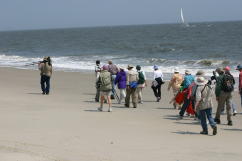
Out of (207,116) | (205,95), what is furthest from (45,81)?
(205,95)

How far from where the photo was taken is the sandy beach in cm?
957

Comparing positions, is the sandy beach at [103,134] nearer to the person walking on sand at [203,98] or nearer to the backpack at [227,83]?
the person walking on sand at [203,98]

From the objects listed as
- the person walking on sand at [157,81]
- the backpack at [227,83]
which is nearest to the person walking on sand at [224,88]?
the backpack at [227,83]

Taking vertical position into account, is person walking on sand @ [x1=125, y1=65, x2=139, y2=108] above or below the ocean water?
below

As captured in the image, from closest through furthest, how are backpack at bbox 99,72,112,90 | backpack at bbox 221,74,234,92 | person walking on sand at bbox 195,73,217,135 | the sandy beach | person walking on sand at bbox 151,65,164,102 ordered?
the sandy beach
person walking on sand at bbox 195,73,217,135
backpack at bbox 221,74,234,92
backpack at bbox 99,72,112,90
person walking on sand at bbox 151,65,164,102

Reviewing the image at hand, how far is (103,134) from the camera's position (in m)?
11.6

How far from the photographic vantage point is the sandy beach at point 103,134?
9.57m

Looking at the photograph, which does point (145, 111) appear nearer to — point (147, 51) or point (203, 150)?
point (203, 150)

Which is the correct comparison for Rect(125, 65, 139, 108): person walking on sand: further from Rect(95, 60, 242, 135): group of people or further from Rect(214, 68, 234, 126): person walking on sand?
Rect(214, 68, 234, 126): person walking on sand

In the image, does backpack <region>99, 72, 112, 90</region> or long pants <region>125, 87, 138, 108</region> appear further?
long pants <region>125, 87, 138, 108</region>

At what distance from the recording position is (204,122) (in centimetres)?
1177

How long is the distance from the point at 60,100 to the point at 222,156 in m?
9.25

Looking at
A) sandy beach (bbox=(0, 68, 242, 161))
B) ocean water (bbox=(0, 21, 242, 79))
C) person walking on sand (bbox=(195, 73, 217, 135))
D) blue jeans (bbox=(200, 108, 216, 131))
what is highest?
ocean water (bbox=(0, 21, 242, 79))

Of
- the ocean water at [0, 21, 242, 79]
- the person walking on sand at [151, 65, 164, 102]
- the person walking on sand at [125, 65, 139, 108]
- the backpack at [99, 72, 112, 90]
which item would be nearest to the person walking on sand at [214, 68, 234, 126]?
the backpack at [99, 72, 112, 90]
